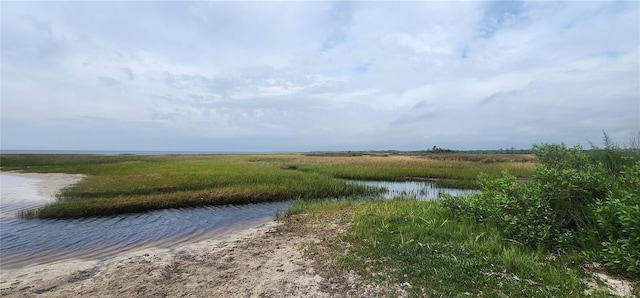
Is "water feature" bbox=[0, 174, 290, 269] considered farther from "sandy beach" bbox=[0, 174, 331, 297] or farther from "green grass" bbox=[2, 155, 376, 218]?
"sandy beach" bbox=[0, 174, 331, 297]

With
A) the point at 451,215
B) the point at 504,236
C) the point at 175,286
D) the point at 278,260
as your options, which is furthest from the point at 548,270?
the point at 175,286

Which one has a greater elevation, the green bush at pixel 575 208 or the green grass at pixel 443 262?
the green bush at pixel 575 208

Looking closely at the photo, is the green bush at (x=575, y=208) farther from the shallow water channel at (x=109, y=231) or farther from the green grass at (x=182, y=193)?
the green grass at (x=182, y=193)

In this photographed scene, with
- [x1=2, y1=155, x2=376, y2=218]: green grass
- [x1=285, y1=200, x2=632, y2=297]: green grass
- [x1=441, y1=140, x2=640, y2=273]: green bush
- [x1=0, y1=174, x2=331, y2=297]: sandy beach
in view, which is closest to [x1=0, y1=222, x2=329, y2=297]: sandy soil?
[x1=0, y1=174, x2=331, y2=297]: sandy beach

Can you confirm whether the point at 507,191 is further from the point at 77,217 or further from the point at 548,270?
the point at 77,217

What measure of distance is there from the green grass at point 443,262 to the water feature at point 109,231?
511 cm

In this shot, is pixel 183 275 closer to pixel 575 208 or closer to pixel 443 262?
pixel 443 262

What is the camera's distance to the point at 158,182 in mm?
22344

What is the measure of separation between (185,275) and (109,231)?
Result: 278 inches

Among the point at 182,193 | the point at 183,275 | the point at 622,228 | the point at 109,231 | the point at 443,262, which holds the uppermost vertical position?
the point at 622,228

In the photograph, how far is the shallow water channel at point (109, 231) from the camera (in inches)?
372

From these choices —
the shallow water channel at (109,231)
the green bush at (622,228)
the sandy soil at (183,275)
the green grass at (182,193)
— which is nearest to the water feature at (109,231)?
the shallow water channel at (109,231)

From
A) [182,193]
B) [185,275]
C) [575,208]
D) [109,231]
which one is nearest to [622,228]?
[575,208]

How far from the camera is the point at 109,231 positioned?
38.5 feet
